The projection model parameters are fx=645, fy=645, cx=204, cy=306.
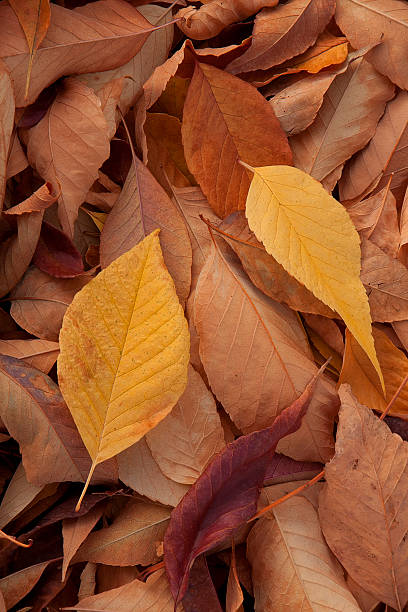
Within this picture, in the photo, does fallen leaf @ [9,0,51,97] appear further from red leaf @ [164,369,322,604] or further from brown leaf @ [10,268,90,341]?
red leaf @ [164,369,322,604]

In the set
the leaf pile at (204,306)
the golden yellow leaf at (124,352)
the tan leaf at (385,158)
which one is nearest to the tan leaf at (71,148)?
the leaf pile at (204,306)

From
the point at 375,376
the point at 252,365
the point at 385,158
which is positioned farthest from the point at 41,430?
the point at 385,158

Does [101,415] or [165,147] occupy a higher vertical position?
[165,147]

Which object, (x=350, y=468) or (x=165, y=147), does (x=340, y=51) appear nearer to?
A: (x=165, y=147)

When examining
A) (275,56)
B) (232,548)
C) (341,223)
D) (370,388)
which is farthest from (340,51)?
(232,548)

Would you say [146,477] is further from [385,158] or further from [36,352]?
[385,158]

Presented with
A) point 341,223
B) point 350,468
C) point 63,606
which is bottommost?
point 63,606

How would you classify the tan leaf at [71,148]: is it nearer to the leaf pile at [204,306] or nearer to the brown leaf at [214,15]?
the leaf pile at [204,306]
